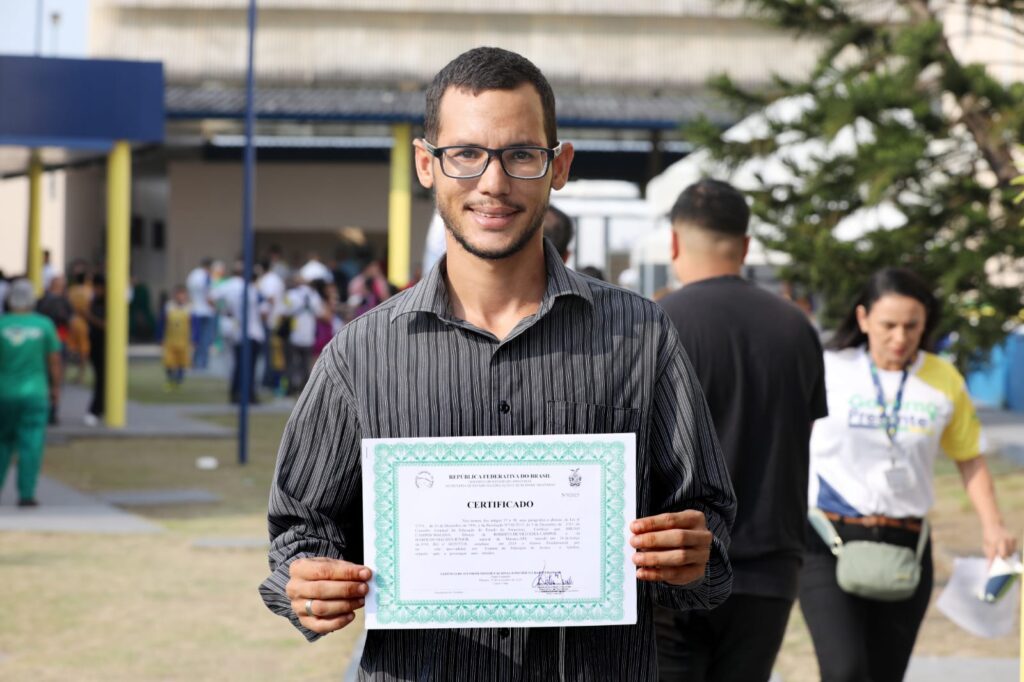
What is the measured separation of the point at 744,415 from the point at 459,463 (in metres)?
2.46

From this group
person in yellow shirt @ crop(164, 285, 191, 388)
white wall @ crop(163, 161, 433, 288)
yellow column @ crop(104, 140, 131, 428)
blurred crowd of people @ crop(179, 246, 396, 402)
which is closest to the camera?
yellow column @ crop(104, 140, 131, 428)

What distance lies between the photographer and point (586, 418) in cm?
288

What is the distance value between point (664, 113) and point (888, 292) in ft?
81.3

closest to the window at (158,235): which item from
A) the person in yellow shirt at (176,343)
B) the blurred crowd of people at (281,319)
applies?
the person in yellow shirt at (176,343)

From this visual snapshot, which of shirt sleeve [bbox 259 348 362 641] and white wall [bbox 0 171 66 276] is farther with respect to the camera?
white wall [bbox 0 171 66 276]

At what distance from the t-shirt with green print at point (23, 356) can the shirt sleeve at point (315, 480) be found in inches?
433

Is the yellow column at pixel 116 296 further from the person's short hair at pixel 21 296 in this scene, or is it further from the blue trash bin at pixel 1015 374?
the blue trash bin at pixel 1015 374

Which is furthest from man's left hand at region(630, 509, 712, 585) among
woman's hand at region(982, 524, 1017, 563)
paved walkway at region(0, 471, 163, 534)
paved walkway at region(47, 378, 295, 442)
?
paved walkway at region(47, 378, 295, 442)

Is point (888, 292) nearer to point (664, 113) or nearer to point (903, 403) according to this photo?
point (903, 403)

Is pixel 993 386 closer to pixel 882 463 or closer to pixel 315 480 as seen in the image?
pixel 882 463

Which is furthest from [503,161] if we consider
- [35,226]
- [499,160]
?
[35,226]

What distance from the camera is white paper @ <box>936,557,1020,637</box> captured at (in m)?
6.20

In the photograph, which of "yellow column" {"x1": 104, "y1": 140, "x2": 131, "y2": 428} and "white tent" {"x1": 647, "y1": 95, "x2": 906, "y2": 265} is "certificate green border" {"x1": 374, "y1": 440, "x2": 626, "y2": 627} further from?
"yellow column" {"x1": 104, "y1": 140, "x2": 131, "y2": 428}

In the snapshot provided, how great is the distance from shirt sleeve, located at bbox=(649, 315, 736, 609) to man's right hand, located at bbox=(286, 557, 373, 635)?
55cm
